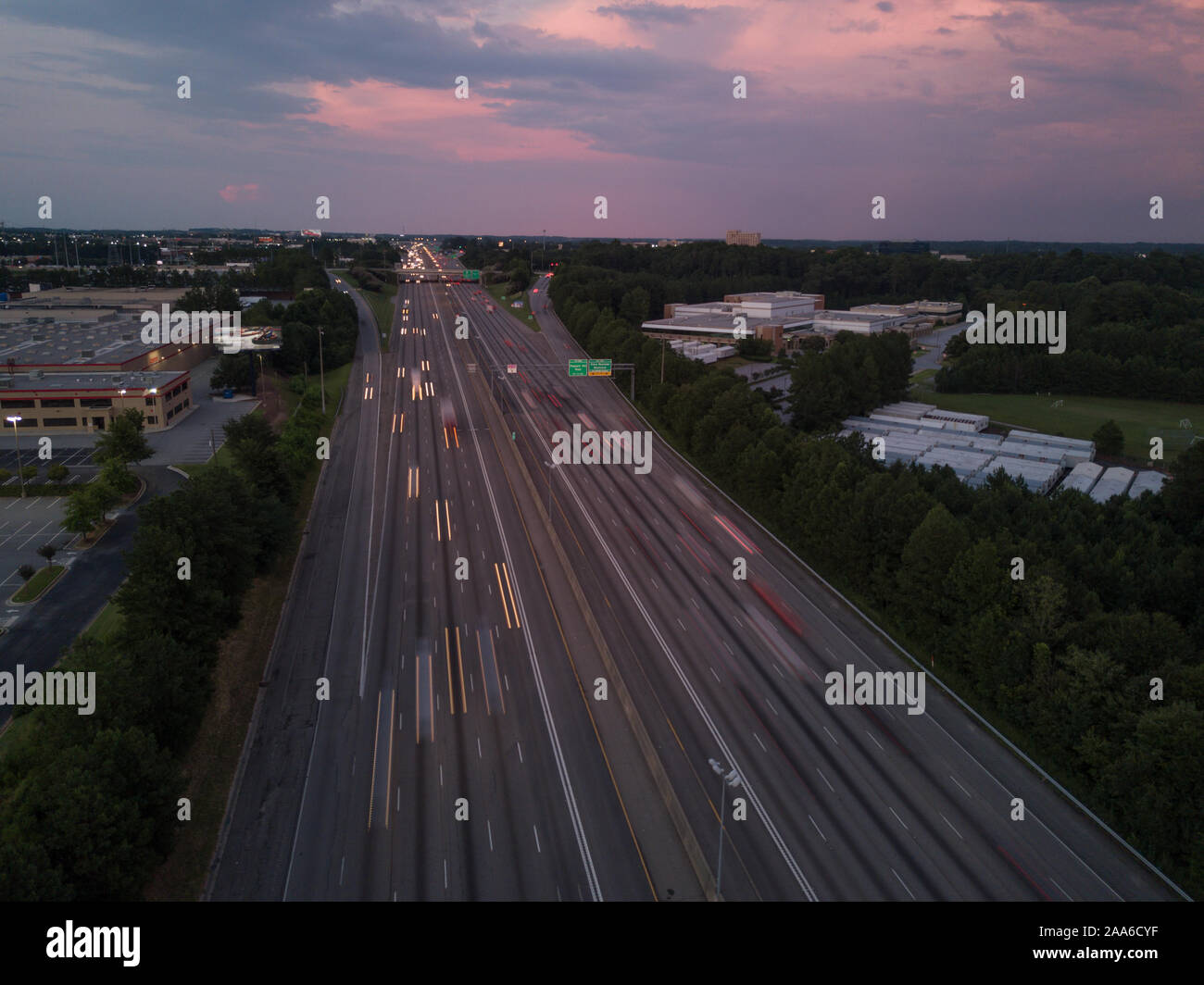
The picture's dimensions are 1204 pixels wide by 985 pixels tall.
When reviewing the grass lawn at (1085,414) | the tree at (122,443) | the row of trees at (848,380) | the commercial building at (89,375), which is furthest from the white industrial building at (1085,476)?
the commercial building at (89,375)

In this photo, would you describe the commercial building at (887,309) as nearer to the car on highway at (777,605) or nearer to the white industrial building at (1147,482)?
the white industrial building at (1147,482)

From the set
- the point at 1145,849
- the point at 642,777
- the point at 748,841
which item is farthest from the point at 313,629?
the point at 1145,849

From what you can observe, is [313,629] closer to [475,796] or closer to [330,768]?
[330,768]

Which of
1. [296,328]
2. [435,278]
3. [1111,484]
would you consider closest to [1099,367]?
[1111,484]

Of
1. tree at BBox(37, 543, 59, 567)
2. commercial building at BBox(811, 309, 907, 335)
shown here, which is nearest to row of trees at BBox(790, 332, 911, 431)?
commercial building at BBox(811, 309, 907, 335)

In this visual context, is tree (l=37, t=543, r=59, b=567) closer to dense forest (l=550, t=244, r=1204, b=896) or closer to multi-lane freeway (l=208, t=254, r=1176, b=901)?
multi-lane freeway (l=208, t=254, r=1176, b=901)

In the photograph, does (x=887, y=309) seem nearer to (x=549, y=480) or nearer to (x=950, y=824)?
(x=549, y=480)
